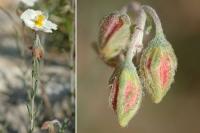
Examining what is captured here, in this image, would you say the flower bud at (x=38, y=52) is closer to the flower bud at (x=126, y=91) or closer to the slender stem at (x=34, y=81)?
the slender stem at (x=34, y=81)

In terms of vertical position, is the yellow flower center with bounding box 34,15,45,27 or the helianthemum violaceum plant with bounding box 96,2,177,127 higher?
the yellow flower center with bounding box 34,15,45,27

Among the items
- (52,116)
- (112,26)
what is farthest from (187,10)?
(52,116)

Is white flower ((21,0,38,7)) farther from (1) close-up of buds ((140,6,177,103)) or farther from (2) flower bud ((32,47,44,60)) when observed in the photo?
(1) close-up of buds ((140,6,177,103))

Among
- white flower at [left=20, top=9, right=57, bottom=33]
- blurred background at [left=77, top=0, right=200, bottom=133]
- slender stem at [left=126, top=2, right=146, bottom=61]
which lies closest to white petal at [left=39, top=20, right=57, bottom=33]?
white flower at [left=20, top=9, right=57, bottom=33]

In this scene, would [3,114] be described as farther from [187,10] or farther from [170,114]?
[187,10]

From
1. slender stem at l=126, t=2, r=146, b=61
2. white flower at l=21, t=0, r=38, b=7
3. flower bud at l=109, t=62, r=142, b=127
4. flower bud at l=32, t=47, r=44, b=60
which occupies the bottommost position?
flower bud at l=109, t=62, r=142, b=127

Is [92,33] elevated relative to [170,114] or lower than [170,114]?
elevated
